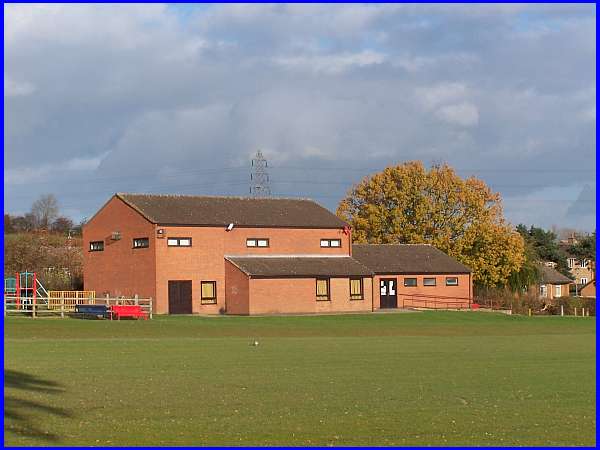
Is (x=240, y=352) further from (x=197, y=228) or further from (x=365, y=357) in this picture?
(x=197, y=228)

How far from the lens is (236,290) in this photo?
6419 centimetres

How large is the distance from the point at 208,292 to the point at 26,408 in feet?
151

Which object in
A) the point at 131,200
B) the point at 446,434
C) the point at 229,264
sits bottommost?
the point at 446,434

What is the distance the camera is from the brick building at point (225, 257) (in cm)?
6331

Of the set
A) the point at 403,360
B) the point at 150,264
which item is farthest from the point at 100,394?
the point at 150,264

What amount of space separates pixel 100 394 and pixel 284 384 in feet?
15.1

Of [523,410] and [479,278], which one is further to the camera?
[479,278]

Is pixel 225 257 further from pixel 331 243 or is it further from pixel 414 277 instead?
pixel 414 277

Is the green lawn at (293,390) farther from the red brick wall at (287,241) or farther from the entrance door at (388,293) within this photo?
the entrance door at (388,293)

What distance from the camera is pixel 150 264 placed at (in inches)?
2478

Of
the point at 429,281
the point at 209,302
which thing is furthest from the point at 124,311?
the point at 429,281

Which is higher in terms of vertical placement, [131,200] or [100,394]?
[131,200]

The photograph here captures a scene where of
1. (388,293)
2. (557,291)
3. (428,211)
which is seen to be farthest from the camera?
(557,291)

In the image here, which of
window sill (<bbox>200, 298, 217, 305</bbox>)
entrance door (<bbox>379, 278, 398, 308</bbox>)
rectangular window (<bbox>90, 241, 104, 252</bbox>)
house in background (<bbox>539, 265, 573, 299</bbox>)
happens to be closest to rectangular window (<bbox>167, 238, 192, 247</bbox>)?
window sill (<bbox>200, 298, 217, 305</bbox>)
